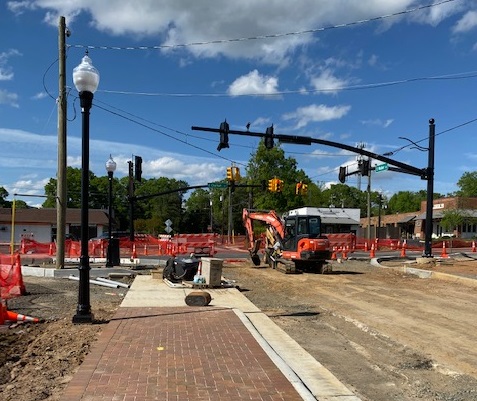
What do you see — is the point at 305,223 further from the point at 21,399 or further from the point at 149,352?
the point at 21,399

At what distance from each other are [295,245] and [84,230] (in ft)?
49.4

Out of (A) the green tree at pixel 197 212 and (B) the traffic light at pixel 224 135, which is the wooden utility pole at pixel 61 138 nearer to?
(B) the traffic light at pixel 224 135

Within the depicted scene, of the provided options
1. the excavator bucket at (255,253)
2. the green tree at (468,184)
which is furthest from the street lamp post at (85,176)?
the green tree at (468,184)

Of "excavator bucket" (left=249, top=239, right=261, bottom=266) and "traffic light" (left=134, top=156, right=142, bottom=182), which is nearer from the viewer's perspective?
"excavator bucket" (left=249, top=239, right=261, bottom=266)

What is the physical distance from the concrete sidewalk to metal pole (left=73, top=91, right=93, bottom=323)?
1.88 feet

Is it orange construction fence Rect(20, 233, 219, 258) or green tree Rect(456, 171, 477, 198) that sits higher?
green tree Rect(456, 171, 477, 198)

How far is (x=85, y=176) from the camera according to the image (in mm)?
9398

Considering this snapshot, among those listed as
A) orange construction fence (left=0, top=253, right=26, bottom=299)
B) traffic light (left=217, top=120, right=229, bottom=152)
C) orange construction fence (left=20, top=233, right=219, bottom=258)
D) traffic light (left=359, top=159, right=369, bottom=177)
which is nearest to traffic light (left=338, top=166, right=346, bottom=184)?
traffic light (left=359, top=159, right=369, bottom=177)

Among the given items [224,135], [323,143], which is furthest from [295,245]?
[224,135]

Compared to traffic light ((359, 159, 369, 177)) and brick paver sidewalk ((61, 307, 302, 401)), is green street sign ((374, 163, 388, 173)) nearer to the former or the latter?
traffic light ((359, 159, 369, 177))

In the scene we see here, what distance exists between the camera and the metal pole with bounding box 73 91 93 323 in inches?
362

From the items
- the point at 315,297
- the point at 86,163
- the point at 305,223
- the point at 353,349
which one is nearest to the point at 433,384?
the point at 353,349

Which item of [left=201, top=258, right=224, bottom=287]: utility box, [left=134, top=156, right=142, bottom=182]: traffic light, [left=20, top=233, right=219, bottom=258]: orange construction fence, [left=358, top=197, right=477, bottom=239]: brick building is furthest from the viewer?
[left=358, top=197, right=477, bottom=239]: brick building

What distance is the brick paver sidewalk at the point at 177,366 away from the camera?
5.40 meters
